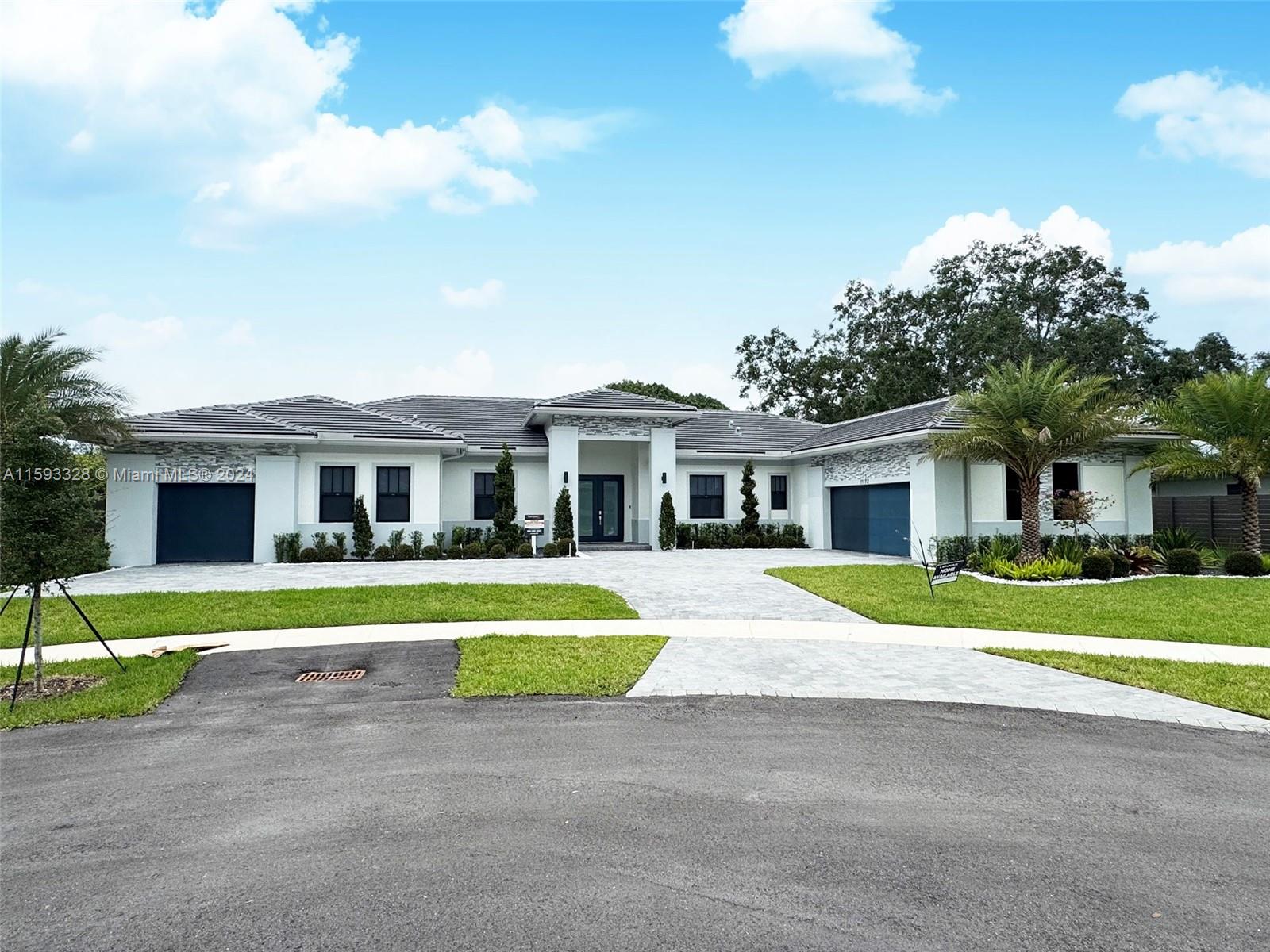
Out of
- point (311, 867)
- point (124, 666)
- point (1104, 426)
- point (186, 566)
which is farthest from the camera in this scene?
point (186, 566)

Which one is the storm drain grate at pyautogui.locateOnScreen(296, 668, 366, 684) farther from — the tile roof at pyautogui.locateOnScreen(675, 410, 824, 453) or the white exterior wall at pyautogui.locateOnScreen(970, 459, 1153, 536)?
the tile roof at pyautogui.locateOnScreen(675, 410, 824, 453)

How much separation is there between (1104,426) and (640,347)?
22389 millimetres

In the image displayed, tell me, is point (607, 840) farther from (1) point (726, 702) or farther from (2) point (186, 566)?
(2) point (186, 566)

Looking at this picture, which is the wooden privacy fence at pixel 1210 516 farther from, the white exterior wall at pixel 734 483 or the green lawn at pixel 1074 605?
the white exterior wall at pixel 734 483

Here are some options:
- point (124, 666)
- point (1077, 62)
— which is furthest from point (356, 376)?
point (1077, 62)

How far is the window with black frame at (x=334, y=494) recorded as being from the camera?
21.8m

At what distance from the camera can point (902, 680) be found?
8.58 m

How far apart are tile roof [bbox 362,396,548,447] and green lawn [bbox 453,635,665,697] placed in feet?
50.1

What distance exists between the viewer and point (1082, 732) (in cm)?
670

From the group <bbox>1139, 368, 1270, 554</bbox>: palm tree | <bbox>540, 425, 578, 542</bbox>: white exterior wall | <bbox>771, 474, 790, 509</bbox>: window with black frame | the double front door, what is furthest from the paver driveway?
<bbox>1139, 368, 1270, 554</bbox>: palm tree

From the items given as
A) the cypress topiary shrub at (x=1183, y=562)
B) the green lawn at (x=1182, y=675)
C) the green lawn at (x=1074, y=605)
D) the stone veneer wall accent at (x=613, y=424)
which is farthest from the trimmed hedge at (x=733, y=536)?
the green lawn at (x=1182, y=675)

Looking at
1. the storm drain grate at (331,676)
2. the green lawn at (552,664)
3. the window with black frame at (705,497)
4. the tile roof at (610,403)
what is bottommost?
the storm drain grate at (331,676)

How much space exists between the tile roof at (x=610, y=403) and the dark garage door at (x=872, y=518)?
6107mm

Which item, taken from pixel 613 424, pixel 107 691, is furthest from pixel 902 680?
pixel 613 424
